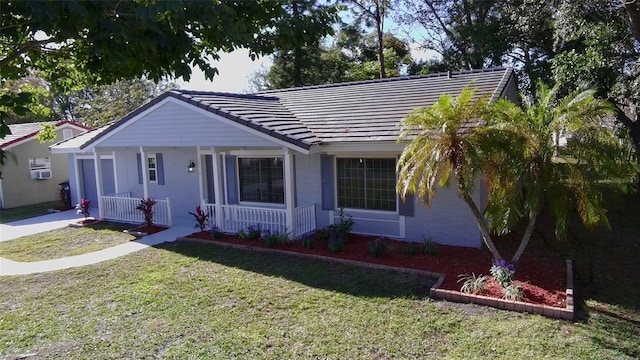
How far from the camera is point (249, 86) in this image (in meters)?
41.1

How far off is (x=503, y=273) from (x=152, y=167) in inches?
492

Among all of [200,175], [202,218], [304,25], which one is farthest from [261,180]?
[304,25]

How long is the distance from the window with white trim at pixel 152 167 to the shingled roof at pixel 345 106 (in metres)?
1.87

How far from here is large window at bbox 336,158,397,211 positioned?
10.8 meters

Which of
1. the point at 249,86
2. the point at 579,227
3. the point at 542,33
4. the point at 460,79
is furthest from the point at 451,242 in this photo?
the point at 249,86

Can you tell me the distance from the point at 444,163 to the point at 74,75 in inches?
224

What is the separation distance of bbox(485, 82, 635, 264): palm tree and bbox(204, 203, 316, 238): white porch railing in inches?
210

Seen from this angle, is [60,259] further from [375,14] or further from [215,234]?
[375,14]

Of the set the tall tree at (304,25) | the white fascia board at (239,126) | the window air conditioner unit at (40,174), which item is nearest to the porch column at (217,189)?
the white fascia board at (239,126)

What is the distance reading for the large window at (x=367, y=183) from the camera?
1082 cm

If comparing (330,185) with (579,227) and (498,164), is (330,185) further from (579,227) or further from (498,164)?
(579,227)

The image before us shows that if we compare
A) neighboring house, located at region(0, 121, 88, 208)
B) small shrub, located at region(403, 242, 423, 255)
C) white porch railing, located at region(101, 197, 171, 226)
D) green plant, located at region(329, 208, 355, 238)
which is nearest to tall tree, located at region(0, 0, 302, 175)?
small shrub, located at region(403, 242, 423, 255)

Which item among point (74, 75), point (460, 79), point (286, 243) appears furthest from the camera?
point (460, 79)

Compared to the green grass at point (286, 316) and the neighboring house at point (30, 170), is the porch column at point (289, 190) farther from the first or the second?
the neighboring house at point (30, 170)
